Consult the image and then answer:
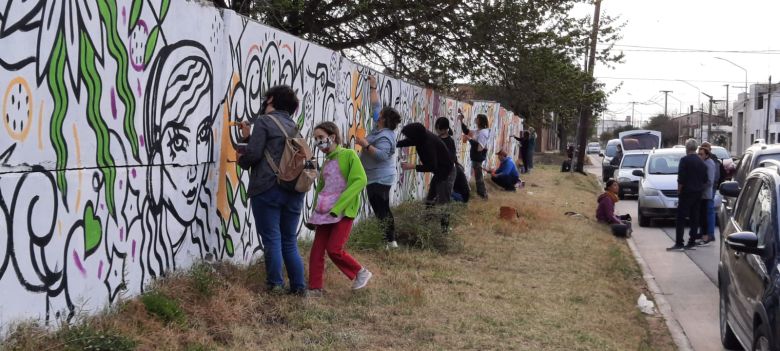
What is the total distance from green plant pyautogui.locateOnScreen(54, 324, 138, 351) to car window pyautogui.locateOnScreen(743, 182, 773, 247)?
413 cm

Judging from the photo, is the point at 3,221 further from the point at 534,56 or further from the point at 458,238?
the point at 534,56

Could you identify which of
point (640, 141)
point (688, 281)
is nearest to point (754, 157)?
point (688, 281)

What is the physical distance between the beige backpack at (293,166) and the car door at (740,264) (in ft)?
10.5

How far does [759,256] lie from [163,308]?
389 cm

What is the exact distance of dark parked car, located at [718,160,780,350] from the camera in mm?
5242

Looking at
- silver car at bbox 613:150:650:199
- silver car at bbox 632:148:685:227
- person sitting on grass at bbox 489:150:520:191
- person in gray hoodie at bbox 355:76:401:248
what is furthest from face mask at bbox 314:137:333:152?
silver car at bbox 613:150:650:199

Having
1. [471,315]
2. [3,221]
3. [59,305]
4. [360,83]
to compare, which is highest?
[360,83]

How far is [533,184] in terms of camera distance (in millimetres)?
25344

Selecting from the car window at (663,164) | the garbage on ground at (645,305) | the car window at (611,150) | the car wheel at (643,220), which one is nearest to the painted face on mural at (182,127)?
the garbage on ground at (645,305)

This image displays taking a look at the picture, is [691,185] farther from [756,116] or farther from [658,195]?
[756,116]

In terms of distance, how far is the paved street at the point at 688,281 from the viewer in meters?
8.27

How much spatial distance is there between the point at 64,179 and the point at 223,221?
8.19 ft

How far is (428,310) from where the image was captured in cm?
725

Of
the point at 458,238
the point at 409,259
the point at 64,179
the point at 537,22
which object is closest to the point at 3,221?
the point at 64,179
